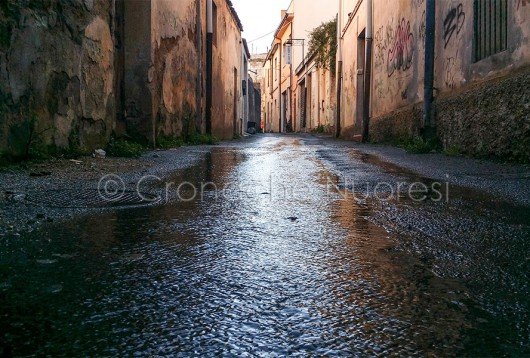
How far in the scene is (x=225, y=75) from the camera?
15992 millimetres

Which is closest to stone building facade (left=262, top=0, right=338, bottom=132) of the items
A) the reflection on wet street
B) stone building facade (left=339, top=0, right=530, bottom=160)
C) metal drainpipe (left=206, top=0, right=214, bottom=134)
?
metal drainpipe (left=206, top=0, right=214, bottom=134)

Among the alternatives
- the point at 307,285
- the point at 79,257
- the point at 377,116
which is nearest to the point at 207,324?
the point at 307,285

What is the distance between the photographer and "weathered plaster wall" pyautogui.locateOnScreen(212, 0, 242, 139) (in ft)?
45.7

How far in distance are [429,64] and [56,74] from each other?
5269 millimetres

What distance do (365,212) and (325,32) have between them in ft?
62.9

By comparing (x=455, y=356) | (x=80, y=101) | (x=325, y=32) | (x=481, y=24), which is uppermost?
(x=325, y=32)

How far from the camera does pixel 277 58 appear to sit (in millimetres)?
40469

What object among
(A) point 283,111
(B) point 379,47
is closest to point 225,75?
(B) point 379,47

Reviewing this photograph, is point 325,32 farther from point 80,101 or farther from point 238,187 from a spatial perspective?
point 238,187

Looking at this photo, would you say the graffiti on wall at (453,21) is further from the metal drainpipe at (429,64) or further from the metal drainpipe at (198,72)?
the metal drainpipe at (198,72)

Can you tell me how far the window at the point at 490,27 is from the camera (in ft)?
17.6

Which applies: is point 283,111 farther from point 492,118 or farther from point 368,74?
point 492,118

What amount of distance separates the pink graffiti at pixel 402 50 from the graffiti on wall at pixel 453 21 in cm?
169

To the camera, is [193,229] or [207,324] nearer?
[207,324]
